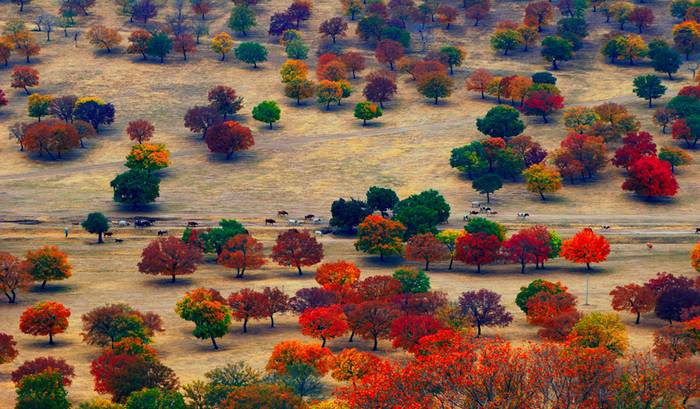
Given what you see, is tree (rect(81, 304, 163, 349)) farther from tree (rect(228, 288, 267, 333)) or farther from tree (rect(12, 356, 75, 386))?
tree (rect(12, 356, 75, 386))

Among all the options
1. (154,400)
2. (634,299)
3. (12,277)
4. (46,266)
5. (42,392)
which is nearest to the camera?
(154,400)

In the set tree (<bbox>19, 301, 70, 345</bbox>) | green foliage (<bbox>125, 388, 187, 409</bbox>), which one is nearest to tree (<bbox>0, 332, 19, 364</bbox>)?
tree (<bbox>19, 301, 70, 345</bbox>)

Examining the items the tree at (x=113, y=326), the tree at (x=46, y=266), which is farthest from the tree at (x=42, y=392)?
the tree at (x=46, y=266)

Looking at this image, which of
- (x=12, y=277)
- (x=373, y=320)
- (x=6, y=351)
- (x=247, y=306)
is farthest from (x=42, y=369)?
(x=12, y=277)

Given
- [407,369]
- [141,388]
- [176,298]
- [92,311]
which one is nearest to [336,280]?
[176,298]

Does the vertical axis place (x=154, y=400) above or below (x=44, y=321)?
below

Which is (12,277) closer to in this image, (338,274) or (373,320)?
(338,274)

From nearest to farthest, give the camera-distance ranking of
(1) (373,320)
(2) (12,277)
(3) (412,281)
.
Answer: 1. (1) (373,320)
2. (3) (412,281)
3. (2) (12,277)
